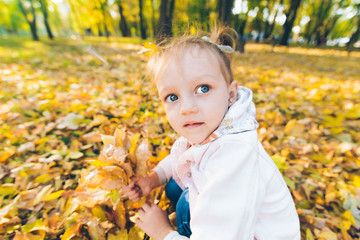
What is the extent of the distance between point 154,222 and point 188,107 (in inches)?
27.0

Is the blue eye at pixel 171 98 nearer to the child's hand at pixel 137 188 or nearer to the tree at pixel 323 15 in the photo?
the child's hand at pixel 137 188

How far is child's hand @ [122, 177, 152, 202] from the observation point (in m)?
1.02

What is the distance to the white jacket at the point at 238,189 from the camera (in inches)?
25.3

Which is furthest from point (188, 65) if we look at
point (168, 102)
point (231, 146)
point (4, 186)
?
point (4, 186)

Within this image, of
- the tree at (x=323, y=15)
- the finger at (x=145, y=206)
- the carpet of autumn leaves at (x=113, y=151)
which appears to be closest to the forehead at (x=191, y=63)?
the carpet of autumn leaves at (x=113, y=151)

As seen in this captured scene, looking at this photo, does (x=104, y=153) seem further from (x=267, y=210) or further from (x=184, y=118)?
(x=267, y=210)

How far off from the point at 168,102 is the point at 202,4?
21.0 m

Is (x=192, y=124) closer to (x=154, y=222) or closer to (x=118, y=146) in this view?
(x=118, y=146)

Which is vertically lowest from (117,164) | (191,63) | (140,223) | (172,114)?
(140,223)

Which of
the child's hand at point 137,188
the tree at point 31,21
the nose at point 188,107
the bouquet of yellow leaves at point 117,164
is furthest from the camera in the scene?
the tree at point 31,21

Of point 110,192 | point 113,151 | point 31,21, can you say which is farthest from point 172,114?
point 31,21

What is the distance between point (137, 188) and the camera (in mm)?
1075

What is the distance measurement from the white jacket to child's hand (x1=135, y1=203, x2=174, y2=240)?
0.36 feet

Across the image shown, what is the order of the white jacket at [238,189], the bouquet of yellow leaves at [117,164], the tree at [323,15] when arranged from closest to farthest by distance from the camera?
the white jacket at [238,189]
the bouquet of yellow leaves at [117,164]
the tree at [323,15]
